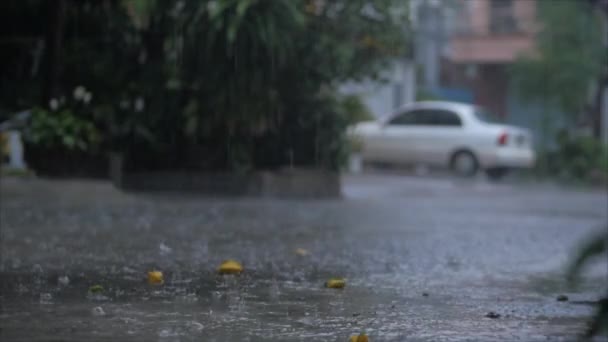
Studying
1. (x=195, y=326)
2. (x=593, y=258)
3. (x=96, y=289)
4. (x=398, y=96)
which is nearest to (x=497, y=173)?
(x=398, y=96)

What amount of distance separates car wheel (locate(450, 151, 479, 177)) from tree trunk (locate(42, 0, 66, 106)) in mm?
10048

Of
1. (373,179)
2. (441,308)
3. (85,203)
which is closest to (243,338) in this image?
(441,308)

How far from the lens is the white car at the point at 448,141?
21.4m

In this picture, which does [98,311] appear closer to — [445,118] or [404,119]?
[445,118]

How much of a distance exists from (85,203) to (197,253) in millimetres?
3716

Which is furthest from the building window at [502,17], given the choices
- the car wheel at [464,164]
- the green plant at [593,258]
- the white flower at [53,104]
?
the green plant at [593,258]

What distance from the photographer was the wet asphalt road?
5680 mm

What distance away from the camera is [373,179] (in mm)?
19844

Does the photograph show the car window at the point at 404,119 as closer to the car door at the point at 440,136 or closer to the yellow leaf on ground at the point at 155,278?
the car door at the point at 440,136

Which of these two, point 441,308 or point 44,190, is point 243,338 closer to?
point 441,308

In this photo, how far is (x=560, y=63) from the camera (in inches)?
894

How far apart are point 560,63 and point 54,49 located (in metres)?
12.3

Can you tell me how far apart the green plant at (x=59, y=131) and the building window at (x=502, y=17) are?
841 inches

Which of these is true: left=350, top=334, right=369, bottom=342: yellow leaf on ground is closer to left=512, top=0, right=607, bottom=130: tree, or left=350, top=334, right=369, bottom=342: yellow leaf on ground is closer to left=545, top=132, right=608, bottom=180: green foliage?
left=545, top=132, right=608, bottom=180: green foliage
